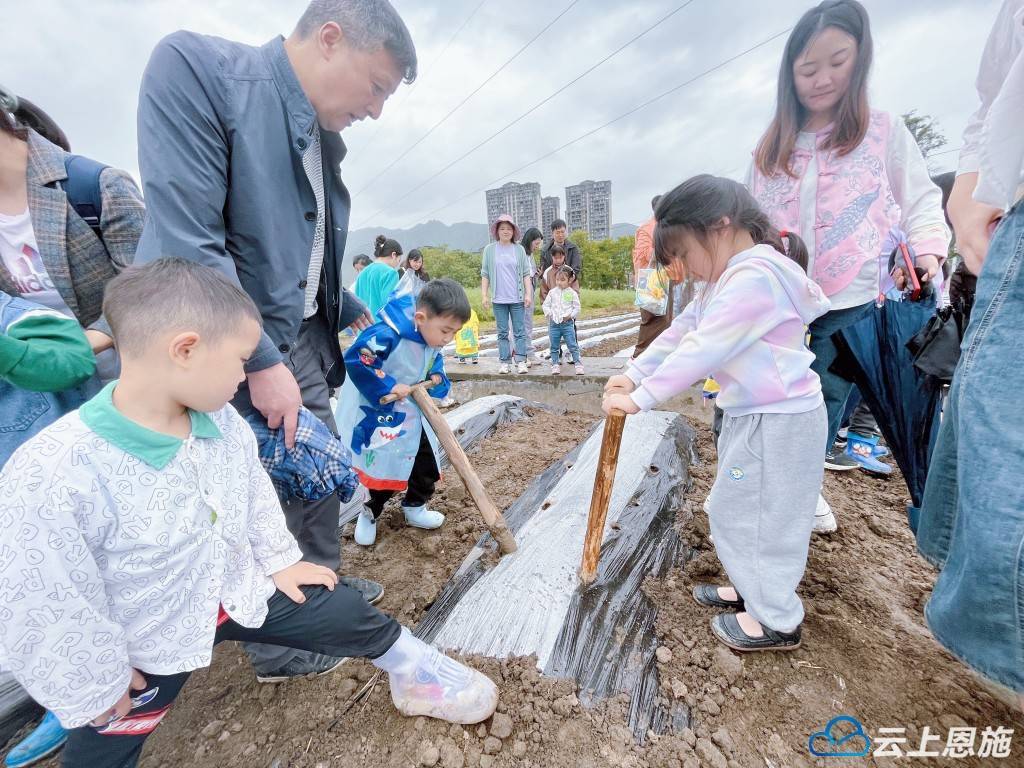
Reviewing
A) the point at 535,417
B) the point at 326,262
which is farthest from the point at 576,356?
the point at 326,262

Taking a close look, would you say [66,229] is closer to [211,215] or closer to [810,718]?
[211,215]

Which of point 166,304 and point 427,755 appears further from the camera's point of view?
point 427,755

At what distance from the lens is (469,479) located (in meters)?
2.12

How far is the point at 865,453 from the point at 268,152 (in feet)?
11.7

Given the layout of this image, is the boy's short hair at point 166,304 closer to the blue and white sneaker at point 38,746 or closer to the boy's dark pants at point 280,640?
the boy's dark pants at point 280,640

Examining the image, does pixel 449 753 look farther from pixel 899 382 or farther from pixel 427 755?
pixel 899 382

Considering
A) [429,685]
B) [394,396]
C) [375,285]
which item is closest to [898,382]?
[429,685]

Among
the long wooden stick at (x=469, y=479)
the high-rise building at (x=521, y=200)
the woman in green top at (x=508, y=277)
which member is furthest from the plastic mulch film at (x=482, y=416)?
the high-rise building at (x=521, y=200)

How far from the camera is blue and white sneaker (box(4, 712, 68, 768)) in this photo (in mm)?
1298

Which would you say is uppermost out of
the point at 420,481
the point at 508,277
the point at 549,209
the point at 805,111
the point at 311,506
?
the point at 549,209

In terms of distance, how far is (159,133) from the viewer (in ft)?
3.71

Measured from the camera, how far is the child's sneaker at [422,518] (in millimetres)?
2441

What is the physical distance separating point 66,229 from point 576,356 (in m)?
4.72

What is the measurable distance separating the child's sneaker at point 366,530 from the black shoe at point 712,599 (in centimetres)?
157
